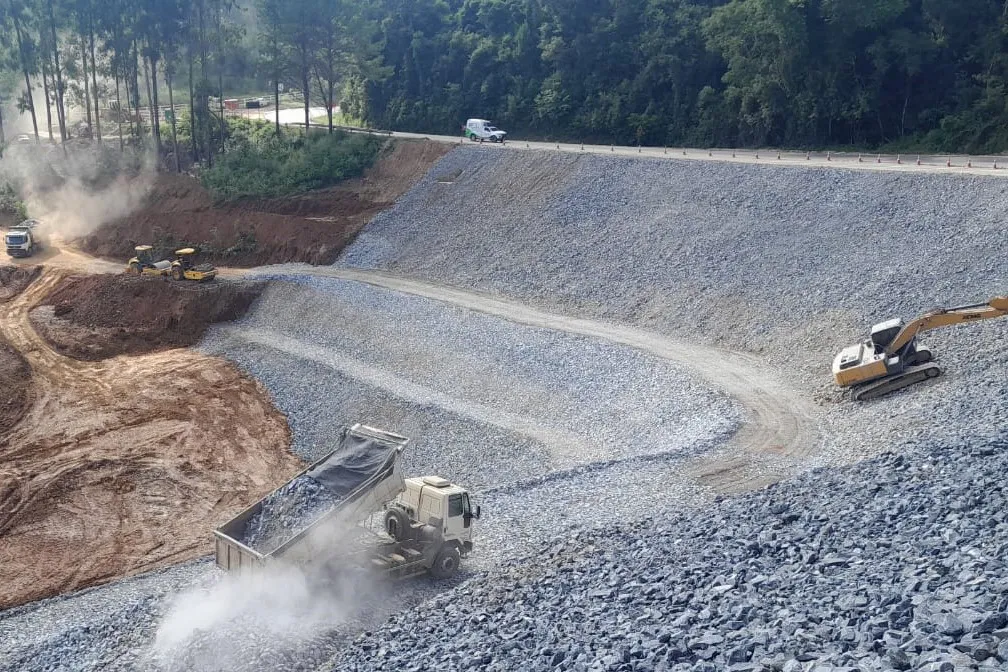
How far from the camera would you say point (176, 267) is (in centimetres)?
4222

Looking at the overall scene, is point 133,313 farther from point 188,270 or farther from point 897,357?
point 897,357

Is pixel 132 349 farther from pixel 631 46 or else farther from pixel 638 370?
pixel 631 46

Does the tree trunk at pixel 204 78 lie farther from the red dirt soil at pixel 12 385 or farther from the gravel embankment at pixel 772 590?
the gravel embankment at pixel 772 590

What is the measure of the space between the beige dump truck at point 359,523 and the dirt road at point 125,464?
607 cm

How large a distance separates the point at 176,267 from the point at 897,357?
30.6m

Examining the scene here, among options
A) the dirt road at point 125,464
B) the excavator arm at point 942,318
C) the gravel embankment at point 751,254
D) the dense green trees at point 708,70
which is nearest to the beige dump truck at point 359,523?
the dirt road at point 125,464

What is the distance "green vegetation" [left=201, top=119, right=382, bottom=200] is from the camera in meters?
52.4

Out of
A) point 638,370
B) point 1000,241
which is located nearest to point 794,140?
point 1000,241

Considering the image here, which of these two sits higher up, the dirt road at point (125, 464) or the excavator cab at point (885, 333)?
the excavator cab at point (885, 333)

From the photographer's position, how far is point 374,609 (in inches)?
624

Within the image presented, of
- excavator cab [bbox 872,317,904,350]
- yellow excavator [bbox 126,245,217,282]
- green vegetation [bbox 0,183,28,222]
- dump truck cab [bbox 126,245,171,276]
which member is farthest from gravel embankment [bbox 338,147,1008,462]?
green vegetation [bbox 0,183,28,222]

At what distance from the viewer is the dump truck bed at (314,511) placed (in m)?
15.6

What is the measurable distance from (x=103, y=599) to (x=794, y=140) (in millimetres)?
42693

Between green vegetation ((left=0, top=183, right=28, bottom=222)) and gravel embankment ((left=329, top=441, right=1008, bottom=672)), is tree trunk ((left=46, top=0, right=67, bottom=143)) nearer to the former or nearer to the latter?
green vegetation ((left=0, top=183, right=28, bottom=222))
